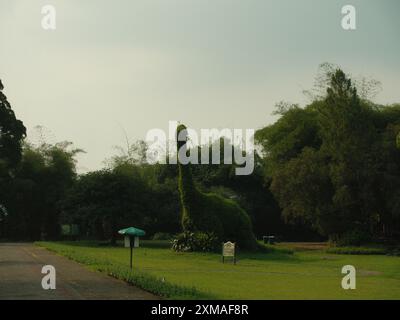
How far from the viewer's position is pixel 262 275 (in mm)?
24250

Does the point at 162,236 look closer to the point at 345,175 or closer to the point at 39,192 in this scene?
the point at 39,192

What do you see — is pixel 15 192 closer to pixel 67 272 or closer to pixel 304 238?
pixel 304 238

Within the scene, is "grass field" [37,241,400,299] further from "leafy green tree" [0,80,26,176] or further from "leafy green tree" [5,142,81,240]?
"leafy green tree" [5,142,81,240]

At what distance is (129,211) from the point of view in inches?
1841

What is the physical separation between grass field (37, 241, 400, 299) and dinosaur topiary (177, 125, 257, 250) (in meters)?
2.18

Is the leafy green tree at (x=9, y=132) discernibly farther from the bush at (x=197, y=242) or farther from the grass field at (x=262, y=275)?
the bush at (x=197, y=242)

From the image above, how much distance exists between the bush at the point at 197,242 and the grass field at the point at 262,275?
47.0 inches

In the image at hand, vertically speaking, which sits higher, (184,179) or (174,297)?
(184,179)

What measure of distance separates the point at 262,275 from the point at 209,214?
44.8 ft

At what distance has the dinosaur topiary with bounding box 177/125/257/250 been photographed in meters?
37.5

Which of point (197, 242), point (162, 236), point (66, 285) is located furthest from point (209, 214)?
point (162, 236)

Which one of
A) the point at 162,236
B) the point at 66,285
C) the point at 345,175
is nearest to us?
the point at 66,285

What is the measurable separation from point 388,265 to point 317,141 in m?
22.6
